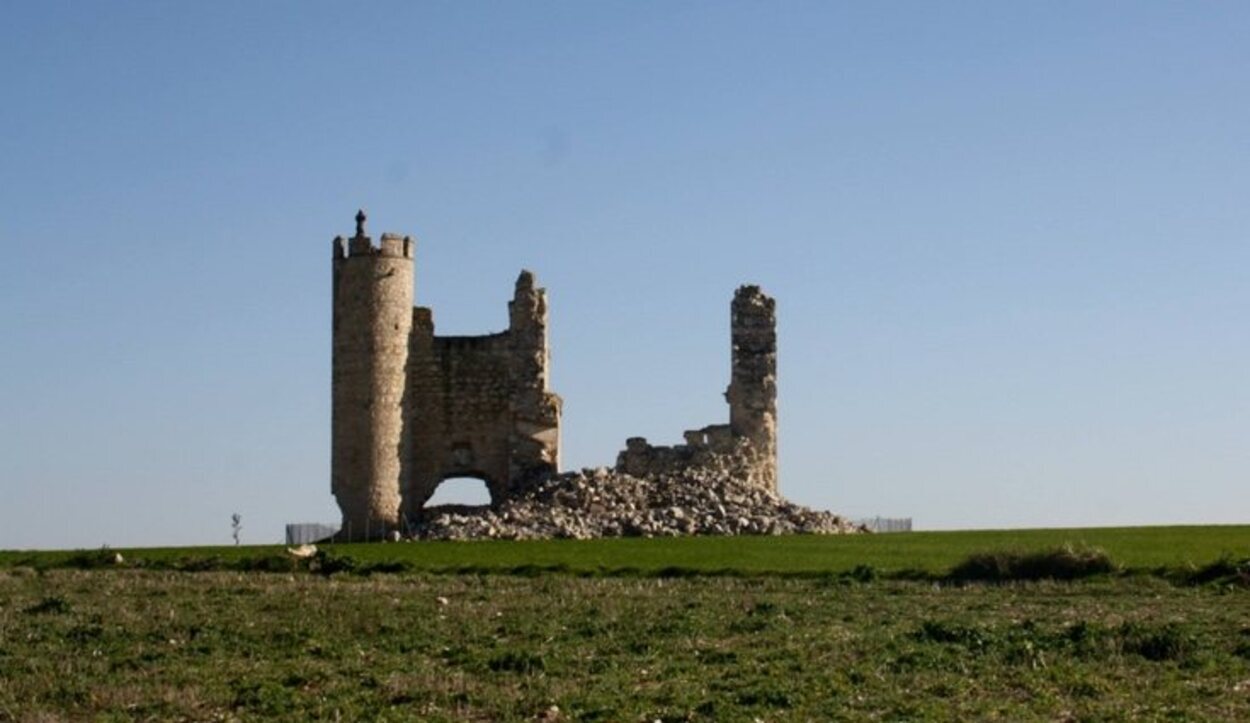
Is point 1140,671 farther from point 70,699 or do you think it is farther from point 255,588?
point 255,588

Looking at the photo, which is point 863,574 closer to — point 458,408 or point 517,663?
point 517,663

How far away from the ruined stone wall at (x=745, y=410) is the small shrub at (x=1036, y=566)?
16.0m

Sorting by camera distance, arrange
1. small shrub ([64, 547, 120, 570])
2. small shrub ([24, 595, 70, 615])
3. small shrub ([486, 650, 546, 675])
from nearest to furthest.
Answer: small shrub ([486, 650, 546, 675])
small shrub ([24, 595, 70, 615])
small shrub ([64, 547, 120, 570])

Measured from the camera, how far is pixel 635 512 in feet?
151

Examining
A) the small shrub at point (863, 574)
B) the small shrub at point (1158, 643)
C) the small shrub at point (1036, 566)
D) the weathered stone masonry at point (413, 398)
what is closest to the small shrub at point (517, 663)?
the small shrub at point (1158, 643)

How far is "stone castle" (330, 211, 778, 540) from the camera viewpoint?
4725cm

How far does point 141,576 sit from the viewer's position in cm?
3278

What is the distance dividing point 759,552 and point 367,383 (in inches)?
511

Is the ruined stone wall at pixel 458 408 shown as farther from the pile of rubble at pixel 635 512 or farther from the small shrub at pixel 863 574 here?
the small shrub at pixel 863 574

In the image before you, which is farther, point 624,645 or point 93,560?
point 93,560

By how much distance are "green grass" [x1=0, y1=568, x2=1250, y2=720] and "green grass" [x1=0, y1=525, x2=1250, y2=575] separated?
458 cm

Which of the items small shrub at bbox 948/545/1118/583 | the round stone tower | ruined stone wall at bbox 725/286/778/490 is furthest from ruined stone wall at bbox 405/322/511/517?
small shrub at bbox 948/545/1118/583

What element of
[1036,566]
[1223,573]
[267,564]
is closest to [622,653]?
[1036,566]

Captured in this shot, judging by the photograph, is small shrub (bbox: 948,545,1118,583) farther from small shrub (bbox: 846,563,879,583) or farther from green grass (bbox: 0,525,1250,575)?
small shrub (bbox: 846,563,879,583)
